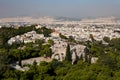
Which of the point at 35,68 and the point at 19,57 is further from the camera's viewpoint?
the point at 19,57

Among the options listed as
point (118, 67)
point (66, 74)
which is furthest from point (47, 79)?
point (118, 67)

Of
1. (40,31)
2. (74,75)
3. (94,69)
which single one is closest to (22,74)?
(74,75)

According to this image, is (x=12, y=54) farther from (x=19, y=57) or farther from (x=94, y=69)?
(x=94, y=69)

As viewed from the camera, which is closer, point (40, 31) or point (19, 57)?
point (19, 57)

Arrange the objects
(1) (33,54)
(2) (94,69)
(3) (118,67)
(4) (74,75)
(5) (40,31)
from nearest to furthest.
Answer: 1. (4) (74,75)
2. (2) (94,69)
3. (3) (118,67)
4. (1) (33,54)
5. (5) (40,31)

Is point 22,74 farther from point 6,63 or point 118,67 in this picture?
point 118,67

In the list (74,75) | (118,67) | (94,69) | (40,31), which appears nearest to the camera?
(74,75)

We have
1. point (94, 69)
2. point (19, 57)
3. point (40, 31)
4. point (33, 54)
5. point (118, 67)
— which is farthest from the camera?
point (40, 31)

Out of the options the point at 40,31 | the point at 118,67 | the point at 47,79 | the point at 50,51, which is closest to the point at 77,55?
the point at 50,51

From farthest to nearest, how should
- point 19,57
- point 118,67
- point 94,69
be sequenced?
point 19,57 → point 118,67 → point 94,69
